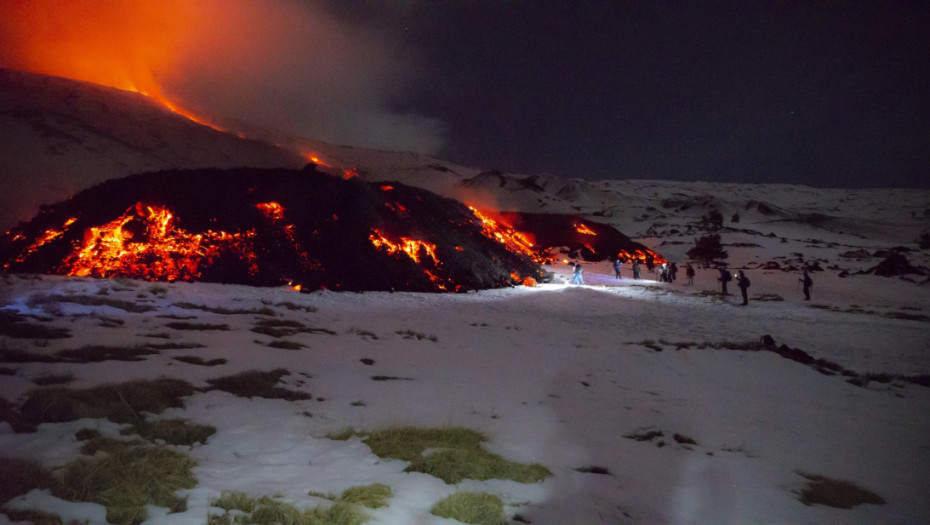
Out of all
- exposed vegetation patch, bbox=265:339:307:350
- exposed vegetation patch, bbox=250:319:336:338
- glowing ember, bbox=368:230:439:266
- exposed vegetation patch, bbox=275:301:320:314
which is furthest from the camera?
glowing ember, bbox=368:230:439:266

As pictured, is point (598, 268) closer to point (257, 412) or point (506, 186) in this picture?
point (257, 412)

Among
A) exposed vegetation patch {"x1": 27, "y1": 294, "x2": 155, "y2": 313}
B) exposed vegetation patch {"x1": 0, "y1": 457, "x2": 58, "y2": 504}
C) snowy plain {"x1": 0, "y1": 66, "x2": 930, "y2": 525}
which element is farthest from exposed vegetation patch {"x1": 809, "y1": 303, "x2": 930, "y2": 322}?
exposed vegetation patch {"x1": 27, "y1": 294, "x2": 155, "y2": 313}

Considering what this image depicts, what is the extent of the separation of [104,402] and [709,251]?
53.0m

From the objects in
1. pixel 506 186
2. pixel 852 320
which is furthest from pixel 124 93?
pixel 506 186

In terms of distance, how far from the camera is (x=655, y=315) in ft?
52.3

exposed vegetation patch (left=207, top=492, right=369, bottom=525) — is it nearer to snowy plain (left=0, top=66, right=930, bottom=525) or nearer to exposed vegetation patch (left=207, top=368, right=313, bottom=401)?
snowy plain (left=0, top=66, right=930, bottom=525)

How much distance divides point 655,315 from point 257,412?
14.5m

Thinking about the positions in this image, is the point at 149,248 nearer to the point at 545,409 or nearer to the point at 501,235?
the point at 545,409

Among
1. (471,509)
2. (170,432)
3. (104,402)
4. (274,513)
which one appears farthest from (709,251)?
(104,402)

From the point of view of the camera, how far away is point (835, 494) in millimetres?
4289

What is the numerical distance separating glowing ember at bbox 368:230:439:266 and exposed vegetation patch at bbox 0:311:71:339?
13860mm

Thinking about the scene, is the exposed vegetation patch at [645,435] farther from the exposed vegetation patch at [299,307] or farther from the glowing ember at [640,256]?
the glowing ember at [640,256]

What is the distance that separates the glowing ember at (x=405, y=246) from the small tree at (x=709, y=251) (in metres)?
35.8

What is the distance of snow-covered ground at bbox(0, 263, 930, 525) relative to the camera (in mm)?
3811
